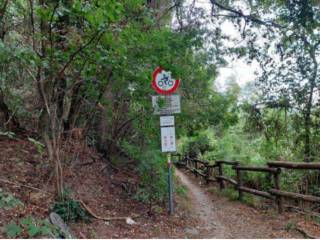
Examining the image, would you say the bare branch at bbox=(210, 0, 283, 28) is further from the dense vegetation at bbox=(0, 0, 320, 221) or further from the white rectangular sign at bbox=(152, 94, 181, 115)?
the white rectangular sign at bbox=(152, 94, 181, 115)

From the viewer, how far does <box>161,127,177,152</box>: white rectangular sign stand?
16.7ft

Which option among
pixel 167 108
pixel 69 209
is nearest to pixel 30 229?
pixel 69 209

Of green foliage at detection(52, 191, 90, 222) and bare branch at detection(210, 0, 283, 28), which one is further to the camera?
bare branch at detection(210, 0, 283, 28)

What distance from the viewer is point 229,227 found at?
16.5 feet

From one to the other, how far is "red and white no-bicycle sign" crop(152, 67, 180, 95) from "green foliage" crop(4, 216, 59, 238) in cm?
257

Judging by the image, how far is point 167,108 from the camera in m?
5.16

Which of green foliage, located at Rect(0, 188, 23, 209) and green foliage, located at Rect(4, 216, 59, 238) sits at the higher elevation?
green foliage, located at Rect(0, 188, 23, 209)

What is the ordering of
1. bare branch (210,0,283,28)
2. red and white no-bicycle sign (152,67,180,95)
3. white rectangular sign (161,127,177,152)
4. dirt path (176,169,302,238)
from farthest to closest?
bare branch (210,0,283,28) < white rectangular sign (161,127,177,152) < red and white no-bicycle sign (152,67,180,95) < dirt path (176,169,302,238)

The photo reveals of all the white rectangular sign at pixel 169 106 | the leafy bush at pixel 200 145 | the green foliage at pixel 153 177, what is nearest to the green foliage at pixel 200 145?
the leafy bush at pixel 200 145

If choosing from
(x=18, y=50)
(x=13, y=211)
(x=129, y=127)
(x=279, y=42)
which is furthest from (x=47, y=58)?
(x=279, y=42)

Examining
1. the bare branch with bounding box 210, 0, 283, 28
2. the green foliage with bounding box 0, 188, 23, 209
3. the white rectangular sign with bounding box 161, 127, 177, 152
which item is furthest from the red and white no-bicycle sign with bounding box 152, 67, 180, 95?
the bare branch with bounding box 210, 0, 283, 28

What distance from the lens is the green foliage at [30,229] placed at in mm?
2957

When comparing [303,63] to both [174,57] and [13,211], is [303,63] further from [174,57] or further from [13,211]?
[13,211]

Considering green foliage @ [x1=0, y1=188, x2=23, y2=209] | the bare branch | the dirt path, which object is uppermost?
the bare branch
